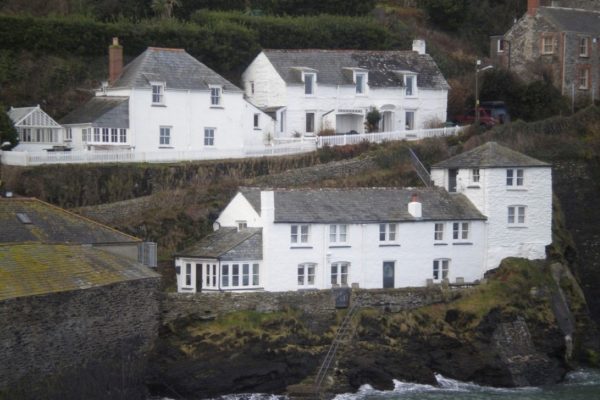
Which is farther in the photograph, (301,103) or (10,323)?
(301,103)

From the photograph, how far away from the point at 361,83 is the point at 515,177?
46.3 ft

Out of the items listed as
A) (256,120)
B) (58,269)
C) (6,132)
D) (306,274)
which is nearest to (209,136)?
(256,120)

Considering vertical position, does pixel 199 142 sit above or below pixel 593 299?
above

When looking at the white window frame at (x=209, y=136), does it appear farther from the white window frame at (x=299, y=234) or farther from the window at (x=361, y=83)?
the white window frame at (x=299, y=234)

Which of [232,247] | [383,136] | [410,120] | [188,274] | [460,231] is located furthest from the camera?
[410,120]

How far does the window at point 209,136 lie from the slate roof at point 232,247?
10.9 meters

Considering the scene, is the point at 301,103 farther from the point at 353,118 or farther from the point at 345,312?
the point at 345,312

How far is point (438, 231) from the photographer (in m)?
66.8

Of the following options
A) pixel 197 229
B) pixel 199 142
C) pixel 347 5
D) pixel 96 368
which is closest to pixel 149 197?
pixel 197 229

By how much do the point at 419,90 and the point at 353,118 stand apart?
12.7ft

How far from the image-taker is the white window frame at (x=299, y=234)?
6312cm

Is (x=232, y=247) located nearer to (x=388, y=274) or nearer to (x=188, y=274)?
(x=188, y=274)

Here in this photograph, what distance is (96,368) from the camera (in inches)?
2096

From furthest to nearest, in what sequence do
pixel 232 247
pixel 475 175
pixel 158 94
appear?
pixel 158 94
pixel 475 175
pixel 232 247
